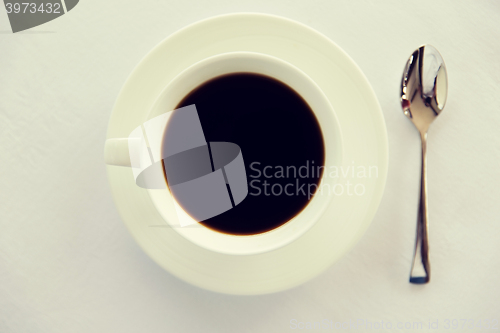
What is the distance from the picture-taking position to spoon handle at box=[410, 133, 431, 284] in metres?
0.78

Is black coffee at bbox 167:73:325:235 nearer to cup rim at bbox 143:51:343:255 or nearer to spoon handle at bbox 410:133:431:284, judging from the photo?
cup rim at bbox 143:51:343:255

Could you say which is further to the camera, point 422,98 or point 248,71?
point 422,98

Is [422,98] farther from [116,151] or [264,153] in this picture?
[116,151]

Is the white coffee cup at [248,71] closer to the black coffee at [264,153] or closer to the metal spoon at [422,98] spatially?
the black coffee at [264,153]

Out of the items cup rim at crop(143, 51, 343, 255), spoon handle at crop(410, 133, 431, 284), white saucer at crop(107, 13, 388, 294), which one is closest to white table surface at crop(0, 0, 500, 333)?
spoon handle at crop(410, 133, 431, 284)

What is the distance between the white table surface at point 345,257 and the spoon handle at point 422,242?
0.02 meters

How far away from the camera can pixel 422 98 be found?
790 mm

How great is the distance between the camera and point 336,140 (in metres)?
0.59

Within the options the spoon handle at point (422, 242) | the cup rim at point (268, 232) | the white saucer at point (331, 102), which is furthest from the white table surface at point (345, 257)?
the cup rim at point (268, 232)

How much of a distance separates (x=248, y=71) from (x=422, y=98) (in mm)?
444

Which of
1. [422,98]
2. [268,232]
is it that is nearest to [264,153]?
[268,232]

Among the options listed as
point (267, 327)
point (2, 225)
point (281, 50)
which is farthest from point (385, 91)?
point (2, 225)

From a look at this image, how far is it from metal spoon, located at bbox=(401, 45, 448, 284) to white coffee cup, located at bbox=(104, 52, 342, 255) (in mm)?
303

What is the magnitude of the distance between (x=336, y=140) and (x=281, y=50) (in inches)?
9.3
